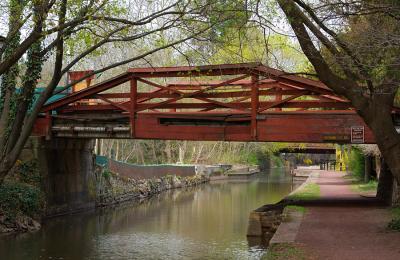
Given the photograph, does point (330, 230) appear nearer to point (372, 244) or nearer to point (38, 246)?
point (372, 244)

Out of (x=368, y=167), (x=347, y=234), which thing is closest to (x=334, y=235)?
(x=347, y=234)

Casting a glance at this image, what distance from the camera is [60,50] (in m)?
11.1

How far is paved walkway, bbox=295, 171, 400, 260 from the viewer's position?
10844mm

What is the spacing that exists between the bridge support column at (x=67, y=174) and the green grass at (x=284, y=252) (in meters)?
14.3

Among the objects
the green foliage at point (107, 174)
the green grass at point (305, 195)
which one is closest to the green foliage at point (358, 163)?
the green grass at point (305, 195)

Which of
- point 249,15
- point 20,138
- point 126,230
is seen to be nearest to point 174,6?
point 249,15

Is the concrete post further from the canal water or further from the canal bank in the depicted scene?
the canal bank

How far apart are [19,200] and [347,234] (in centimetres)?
1194

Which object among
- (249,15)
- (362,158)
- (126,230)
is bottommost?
(126,230)

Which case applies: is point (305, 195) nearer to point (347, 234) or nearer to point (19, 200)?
point (347, 234)

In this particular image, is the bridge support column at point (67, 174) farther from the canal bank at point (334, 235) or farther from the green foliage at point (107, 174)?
the canal bank at point (334, 235)

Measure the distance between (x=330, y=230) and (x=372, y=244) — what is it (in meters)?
2.24

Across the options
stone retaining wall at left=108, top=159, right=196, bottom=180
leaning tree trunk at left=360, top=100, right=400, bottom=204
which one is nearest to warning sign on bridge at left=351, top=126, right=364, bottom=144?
leaning tree trunk at left=360, top=100, right=400, bottom=204

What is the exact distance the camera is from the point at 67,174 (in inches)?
1012
